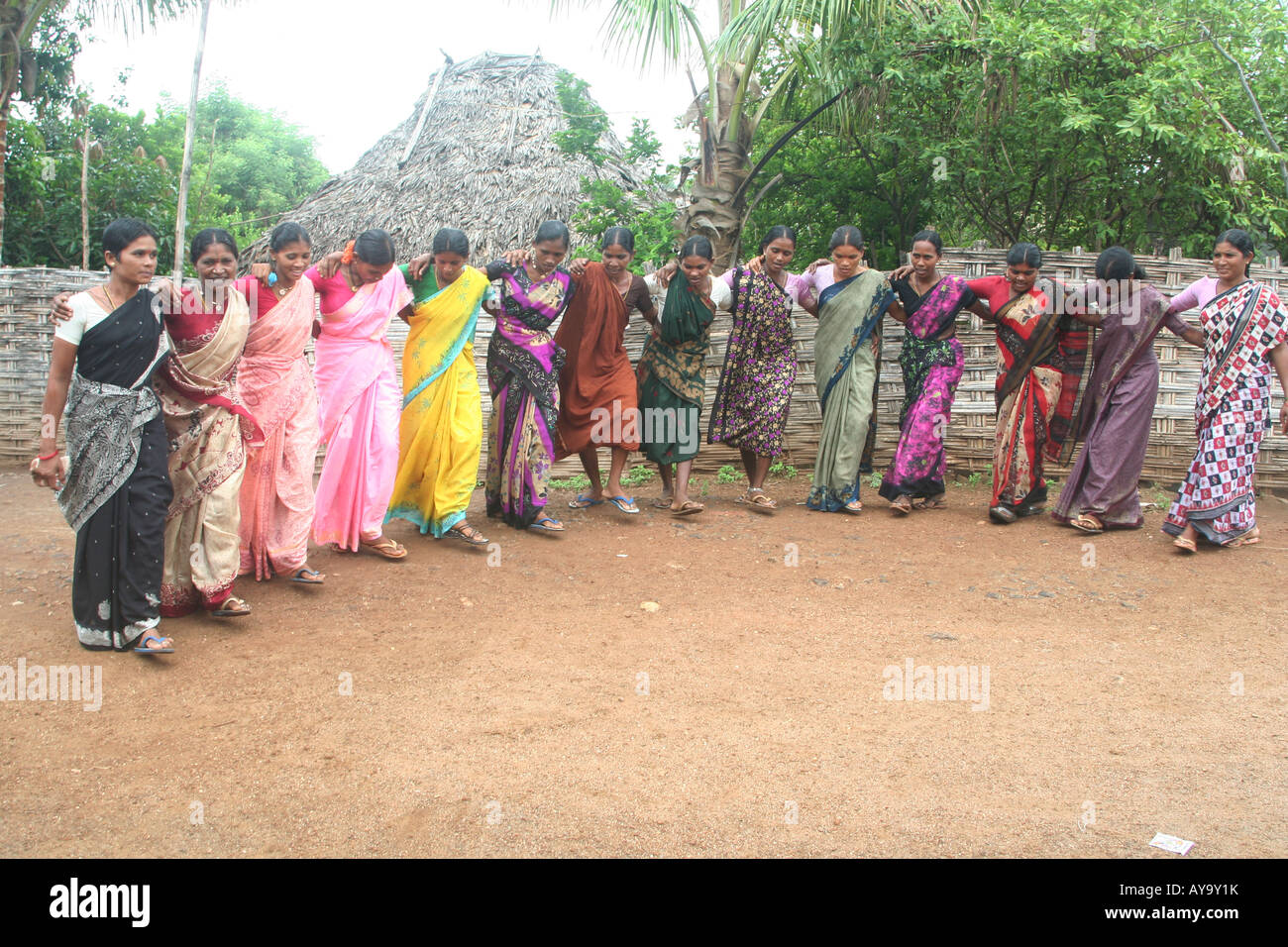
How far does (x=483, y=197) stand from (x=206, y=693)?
10.2 m

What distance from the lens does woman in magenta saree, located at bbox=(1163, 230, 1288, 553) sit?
19.4ft

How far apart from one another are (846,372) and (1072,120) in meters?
2.78

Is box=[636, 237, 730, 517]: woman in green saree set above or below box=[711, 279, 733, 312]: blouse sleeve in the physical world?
below

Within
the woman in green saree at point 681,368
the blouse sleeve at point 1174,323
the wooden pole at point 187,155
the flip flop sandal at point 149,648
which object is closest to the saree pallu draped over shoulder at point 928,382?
the blouse sleeve at point 1174,323

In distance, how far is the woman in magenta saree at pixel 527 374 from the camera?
19.9ft

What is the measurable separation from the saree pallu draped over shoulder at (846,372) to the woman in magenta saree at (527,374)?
6.12 feet

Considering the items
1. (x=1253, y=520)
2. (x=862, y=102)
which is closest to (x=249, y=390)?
(x=1253, y=520)

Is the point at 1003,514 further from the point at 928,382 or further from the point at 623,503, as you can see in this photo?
the point at 623,503

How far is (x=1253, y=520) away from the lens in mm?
5988

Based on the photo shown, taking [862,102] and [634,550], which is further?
[862,102]

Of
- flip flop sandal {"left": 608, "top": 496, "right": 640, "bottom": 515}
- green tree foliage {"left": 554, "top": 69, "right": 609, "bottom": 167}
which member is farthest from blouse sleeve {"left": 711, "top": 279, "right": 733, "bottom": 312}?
green tree foliage {"left": 554, "top": 69, "right": 609, "bottom": 167}

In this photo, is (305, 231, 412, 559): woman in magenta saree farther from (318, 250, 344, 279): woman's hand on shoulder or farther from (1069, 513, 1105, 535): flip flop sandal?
(1069, 513, 1105, 535): flip flop sandal

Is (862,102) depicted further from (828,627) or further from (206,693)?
(206,693)

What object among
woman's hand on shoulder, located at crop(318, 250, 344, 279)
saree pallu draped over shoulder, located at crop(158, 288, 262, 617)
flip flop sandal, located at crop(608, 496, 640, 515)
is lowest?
flip flop sandal, located at crop(608, 496, 640, 515)
